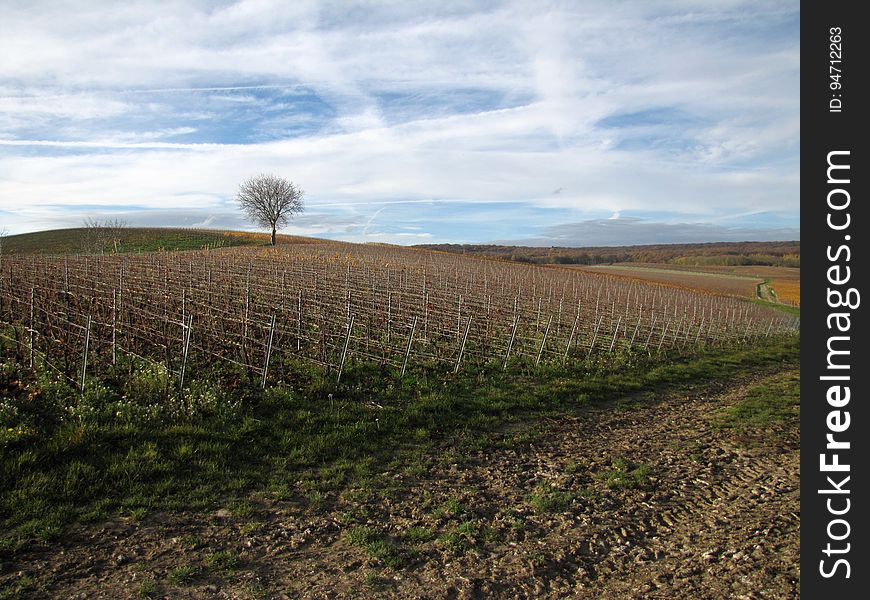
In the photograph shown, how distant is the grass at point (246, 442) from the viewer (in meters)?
5.07

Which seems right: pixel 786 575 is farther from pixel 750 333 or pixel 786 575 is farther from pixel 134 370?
pixel 750 333

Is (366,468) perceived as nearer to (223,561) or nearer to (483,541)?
(483,541)

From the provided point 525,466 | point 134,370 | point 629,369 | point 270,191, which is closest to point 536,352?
point 629,369

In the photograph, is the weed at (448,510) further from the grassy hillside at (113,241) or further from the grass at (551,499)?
the grassy hillside at (113,241)

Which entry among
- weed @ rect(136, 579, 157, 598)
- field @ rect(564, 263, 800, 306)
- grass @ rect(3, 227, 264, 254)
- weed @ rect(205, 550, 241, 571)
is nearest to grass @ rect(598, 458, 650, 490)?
weed @ rect(205, 550, 241, 571)

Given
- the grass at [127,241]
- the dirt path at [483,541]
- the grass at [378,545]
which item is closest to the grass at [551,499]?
the dirt path at [483,541]

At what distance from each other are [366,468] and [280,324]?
7.23 metres

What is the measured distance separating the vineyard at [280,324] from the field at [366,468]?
113 millimetres

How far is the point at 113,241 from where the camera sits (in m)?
47.9

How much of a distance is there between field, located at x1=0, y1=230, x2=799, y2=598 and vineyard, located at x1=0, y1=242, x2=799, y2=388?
0.11 meters

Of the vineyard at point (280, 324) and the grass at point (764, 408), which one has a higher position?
the vineyard at point (280, 324)

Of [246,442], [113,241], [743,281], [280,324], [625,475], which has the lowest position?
[625,475]

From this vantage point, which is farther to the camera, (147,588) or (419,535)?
(419,535)

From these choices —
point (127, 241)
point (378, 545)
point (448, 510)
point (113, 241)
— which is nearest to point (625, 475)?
point (448, 510)
